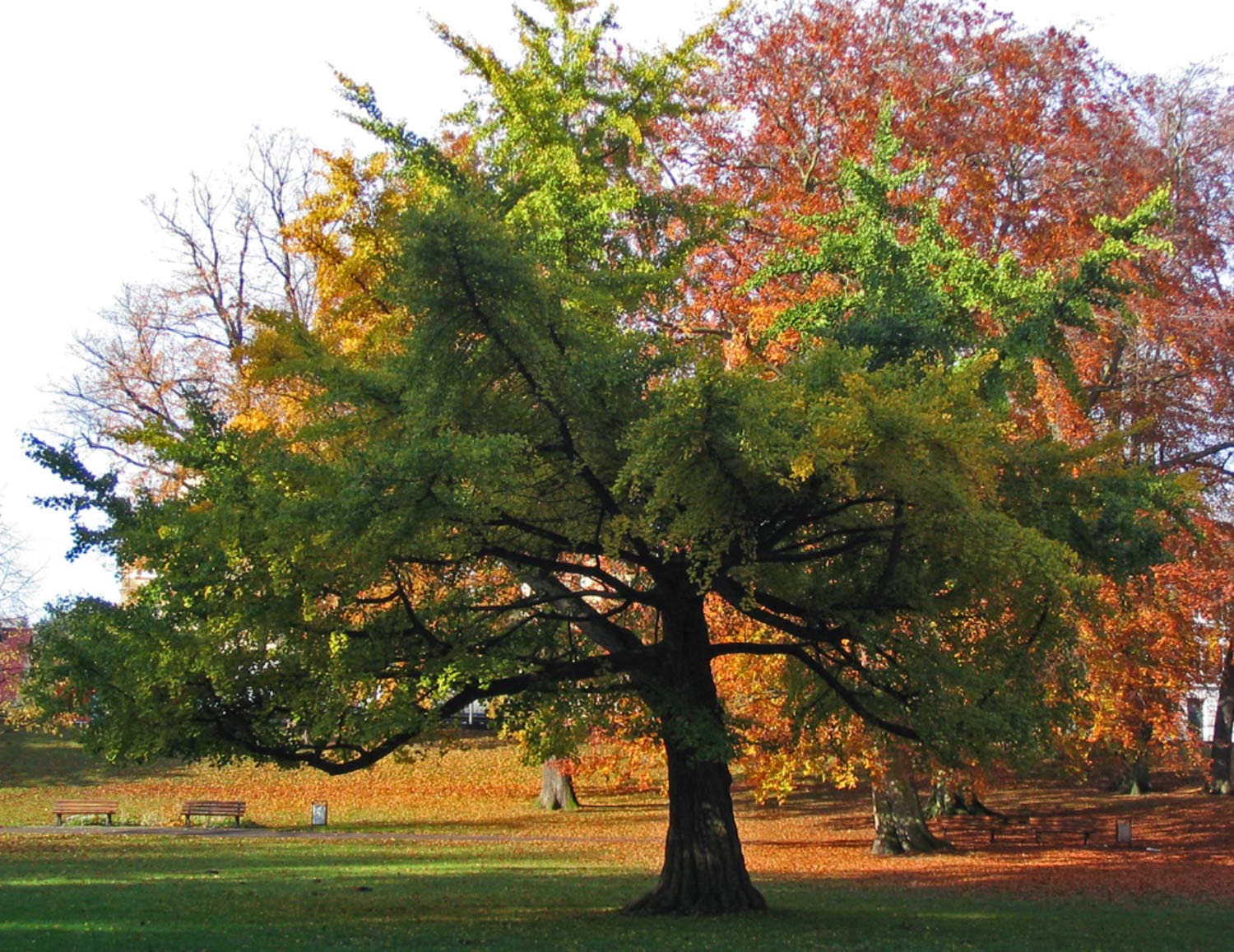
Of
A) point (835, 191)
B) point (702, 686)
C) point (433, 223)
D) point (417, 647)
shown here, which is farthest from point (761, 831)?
point (433, 223)

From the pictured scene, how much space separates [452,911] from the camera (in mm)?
14578

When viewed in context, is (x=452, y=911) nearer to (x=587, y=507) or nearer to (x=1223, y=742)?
(x=587, y=507)

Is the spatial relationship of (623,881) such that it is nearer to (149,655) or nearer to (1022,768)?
(1022,768)

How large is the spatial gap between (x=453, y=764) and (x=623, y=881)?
21.6m

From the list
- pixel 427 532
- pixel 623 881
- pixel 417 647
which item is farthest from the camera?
pixel 623 881

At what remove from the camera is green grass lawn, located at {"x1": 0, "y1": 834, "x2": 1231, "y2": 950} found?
1193 cm

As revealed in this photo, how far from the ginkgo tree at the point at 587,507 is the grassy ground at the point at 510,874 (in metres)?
1.76

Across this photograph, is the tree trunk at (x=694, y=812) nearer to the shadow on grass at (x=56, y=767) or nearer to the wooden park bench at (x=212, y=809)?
the wooden park bench at (x=212, y=809)

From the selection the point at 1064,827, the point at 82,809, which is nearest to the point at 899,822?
the point at 1064,827

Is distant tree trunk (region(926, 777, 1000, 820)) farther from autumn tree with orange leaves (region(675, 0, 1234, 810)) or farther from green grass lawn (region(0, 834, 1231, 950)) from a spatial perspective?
green grass lawn (region(0, 834, 1231, 950))

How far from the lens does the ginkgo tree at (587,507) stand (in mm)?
10617

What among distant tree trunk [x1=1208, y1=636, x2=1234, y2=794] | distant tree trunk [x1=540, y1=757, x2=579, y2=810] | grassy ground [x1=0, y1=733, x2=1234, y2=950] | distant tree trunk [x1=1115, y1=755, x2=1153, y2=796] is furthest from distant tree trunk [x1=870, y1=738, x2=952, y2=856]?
distant tree trunk [x1=1115, y1=755, x2=1153, y2=796]

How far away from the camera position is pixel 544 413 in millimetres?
12039

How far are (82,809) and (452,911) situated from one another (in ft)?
57.7
